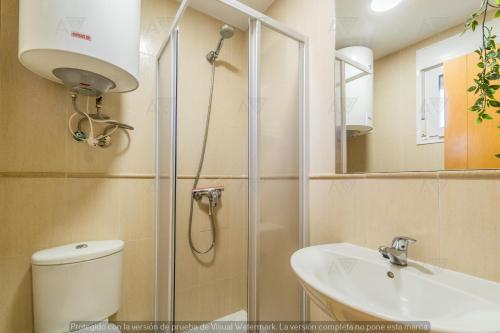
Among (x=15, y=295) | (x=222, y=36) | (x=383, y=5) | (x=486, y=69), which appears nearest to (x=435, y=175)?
(x=486, y=69)

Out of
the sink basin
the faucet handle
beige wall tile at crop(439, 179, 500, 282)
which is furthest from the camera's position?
the faucet handle

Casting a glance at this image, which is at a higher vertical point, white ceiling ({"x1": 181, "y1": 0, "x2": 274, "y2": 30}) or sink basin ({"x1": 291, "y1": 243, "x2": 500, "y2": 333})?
white ceiling ({"x1": 181, "y1": 0, "x2": 274, "y2": 30})

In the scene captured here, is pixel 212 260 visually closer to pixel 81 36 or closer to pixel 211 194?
pixel 211 194

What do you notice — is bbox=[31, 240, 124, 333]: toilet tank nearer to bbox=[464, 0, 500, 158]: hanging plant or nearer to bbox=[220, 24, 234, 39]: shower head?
bbox=[220, 24, 234, 39]: shower head

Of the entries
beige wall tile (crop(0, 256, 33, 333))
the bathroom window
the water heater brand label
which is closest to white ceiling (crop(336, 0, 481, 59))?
the bathroom window

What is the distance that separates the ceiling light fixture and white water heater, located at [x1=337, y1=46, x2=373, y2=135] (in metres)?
0.15

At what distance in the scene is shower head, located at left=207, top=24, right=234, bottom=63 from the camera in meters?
1.12

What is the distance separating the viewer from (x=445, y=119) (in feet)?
2.42

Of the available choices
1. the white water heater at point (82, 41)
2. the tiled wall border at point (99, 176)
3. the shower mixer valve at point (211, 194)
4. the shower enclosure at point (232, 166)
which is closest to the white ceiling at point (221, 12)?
the shower enclosure at point (232, 166)

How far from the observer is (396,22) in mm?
897

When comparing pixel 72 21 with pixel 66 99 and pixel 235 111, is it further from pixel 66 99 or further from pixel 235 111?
pixel 235 111

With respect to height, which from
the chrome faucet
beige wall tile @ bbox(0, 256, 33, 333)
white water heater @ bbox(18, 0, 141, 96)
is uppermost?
white water heater @ bbox(18, 0, 141, 96)

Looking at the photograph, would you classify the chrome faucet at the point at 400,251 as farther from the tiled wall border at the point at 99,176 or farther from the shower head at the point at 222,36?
the shower head at the point at 222,36

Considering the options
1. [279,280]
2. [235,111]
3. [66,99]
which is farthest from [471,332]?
[66,99]
